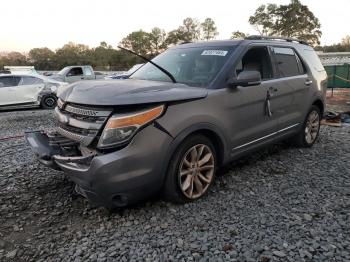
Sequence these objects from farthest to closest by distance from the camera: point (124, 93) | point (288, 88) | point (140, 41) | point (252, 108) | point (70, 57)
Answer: point (140, 41) < point (70, 57) < point (288, 88) < point (252, 108) < point (124, 93)

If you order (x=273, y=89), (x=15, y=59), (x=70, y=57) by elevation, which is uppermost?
(x=70, y=57)

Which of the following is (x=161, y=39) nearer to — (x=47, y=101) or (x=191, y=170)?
(x=47, y=101)

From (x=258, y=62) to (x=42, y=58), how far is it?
60781 millimetres

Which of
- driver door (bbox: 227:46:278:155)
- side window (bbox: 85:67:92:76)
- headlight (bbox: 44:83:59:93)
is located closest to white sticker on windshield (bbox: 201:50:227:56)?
driver door (bbox: 227:46:278:155)

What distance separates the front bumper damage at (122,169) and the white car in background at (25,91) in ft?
31.1

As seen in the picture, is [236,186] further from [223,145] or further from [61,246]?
[61,246]

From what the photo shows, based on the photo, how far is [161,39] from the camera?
6588 cm

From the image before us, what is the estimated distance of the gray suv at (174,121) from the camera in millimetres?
3002

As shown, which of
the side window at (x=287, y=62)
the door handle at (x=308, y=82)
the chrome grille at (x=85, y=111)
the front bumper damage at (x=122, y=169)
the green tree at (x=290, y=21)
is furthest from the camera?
the green tree at (x=290, y=21)

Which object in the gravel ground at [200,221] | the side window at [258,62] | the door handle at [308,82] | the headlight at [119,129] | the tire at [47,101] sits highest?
the side window at [258,62]

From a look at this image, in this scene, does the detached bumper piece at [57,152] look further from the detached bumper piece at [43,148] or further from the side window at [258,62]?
the side window at [258,62]

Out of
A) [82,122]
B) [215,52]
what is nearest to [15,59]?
[215,52]

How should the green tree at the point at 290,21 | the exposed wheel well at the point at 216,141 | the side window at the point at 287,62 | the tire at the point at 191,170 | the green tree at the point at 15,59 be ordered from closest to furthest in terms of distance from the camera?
1. the tire at the point at 191,170
2. the exposed wheel well at the point at 216,141
3. the side window at the point at 287,62
4. the green tree at the point at 290,21
5. the green tree at the point at 15,59

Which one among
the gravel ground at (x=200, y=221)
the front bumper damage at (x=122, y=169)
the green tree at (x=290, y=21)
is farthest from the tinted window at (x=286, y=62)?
the green tree at (x=290, y=21)
